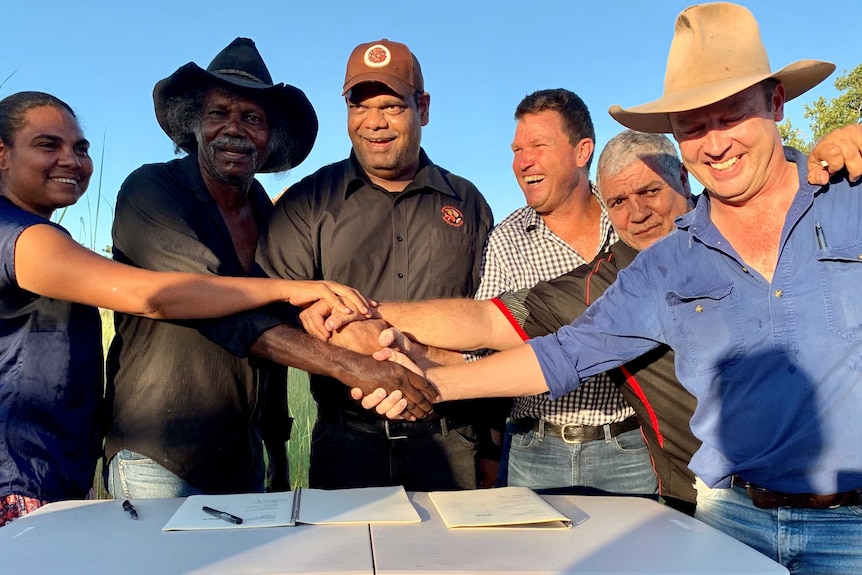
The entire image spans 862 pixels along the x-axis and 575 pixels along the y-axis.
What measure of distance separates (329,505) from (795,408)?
1.39m

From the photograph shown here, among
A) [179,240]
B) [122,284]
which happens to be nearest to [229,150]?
[179,240]

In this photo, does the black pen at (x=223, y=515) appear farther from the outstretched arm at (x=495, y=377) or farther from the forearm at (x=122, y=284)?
the outstretched arm at (x=495, y=377)

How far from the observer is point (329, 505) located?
6.79ft

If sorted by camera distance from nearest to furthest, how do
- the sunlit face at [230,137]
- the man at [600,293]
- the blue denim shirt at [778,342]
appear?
the blue denim shirt at [778,342]
the man at [600,293]
the sunlit face at [230,137]

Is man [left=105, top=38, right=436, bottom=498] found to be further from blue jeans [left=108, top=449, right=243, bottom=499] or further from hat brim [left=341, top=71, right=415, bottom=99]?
hat brim [left=341, top=71, right=415, bottom=99]

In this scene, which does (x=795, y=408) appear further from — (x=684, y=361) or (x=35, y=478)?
(x=35, y=478)

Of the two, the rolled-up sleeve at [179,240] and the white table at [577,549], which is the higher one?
the rolled-up sleeve at [179,240]

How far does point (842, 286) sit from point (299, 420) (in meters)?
4.67

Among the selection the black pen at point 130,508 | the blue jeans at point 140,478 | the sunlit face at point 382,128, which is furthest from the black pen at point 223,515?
the sunlit face at point 382,128

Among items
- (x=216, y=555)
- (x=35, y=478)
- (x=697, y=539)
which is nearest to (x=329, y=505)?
(x=216, y=555)

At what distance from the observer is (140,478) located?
2.89 m

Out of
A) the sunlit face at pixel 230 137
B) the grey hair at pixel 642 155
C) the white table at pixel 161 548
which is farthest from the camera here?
the sunlit face at pixel 230 137

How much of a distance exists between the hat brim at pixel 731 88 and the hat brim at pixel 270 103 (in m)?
1.78

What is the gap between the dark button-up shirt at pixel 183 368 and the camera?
2922 mm
